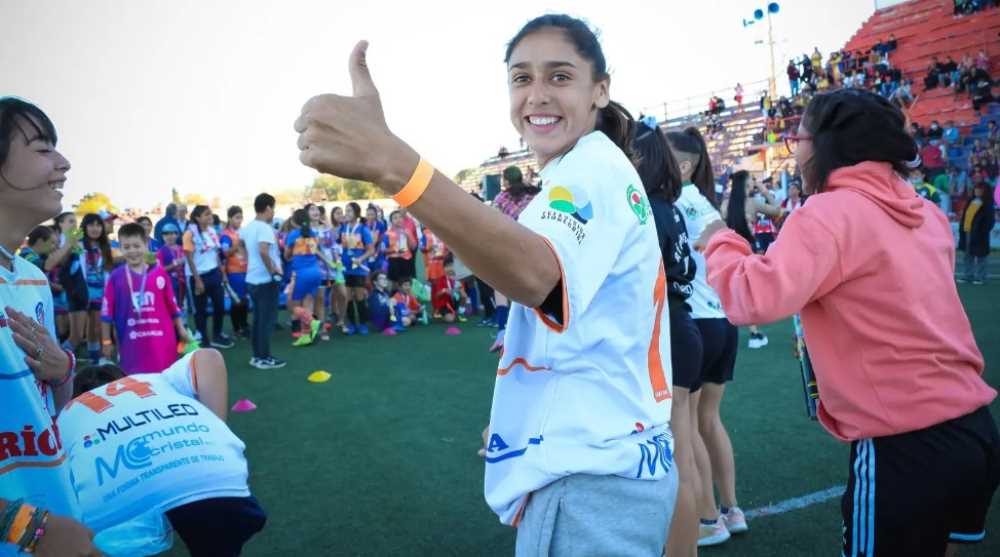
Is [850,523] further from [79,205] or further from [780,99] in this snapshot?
[780,99]

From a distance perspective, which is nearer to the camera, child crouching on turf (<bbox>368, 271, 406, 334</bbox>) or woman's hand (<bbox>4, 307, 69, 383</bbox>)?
woman's hand (<bbox>4, 307, 69, 383</bbox>)

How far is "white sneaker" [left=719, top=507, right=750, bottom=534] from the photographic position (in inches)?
142

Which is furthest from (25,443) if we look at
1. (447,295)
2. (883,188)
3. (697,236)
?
(447,295)

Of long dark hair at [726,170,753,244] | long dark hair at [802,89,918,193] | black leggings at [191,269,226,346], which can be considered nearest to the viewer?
long dark hair at [802,89,918,193]

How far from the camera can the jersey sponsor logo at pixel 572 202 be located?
1394 mm

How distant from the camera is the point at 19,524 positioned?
167 cm

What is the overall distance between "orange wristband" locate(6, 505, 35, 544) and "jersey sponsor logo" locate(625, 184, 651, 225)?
1656 millimetres

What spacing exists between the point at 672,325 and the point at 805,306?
88 cm

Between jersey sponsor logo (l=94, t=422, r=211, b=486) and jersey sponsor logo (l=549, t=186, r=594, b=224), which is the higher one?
jersey sponsor logo (l=549, t=186, r=594, b=224)

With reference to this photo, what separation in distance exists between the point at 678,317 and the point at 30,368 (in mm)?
2460

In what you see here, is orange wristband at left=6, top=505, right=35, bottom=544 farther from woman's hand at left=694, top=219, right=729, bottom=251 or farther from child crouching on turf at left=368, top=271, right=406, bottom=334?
child crouching on turf at left=368, top=271, right=406, bottom=334

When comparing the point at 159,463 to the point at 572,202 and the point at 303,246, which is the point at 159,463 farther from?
the point at 303,246

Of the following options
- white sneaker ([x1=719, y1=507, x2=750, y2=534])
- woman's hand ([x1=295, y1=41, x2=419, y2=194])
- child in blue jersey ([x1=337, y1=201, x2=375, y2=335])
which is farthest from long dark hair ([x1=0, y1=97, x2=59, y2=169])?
child in blue jersey ([x1=337, y1=201, x2=375, y2=335])

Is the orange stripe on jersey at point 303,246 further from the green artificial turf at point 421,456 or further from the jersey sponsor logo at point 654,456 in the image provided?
the jersey sponsor logo at point 654,456
